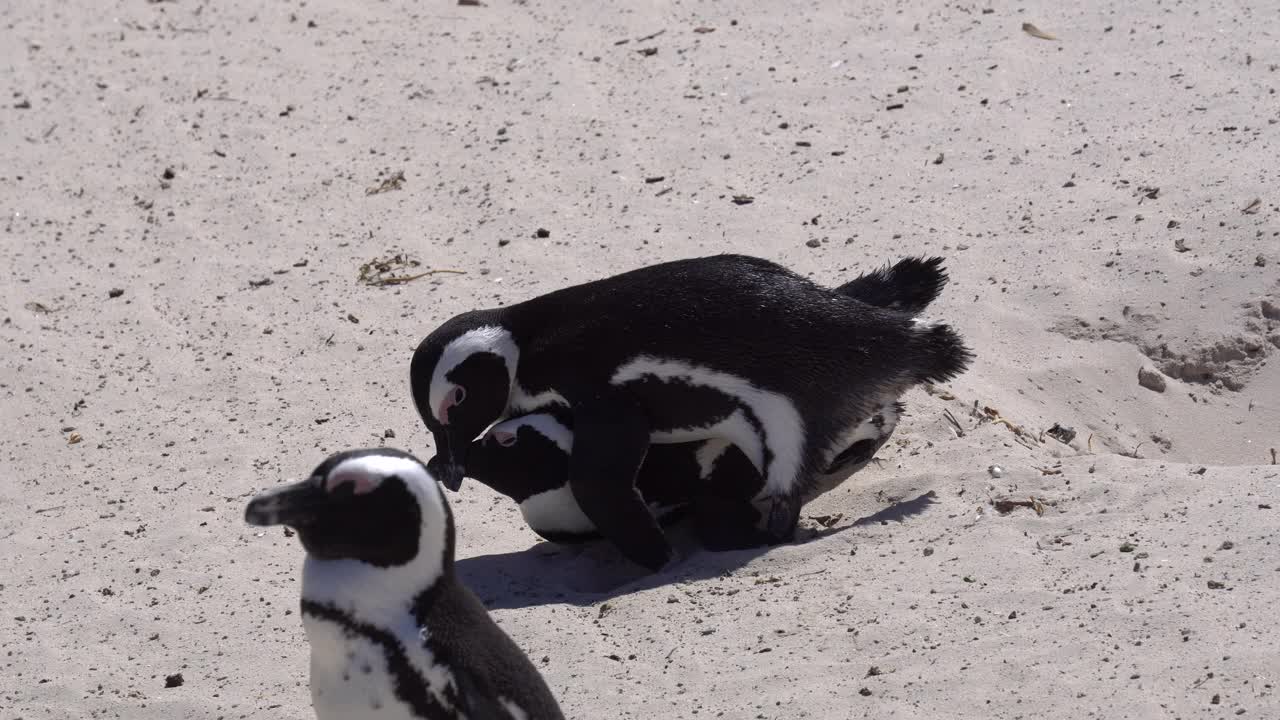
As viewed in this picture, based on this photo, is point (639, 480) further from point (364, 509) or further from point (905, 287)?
point (364, 509)

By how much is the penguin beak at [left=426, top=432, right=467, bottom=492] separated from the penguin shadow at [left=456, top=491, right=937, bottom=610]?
0.24 meters

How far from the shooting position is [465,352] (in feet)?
15.2

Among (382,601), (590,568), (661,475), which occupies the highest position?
(382,601)

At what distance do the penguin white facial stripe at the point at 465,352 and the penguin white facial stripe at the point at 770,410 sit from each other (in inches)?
13.6

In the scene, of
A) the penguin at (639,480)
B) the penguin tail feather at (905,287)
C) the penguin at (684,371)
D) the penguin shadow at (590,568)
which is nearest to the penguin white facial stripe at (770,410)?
the penguin at (684,371)

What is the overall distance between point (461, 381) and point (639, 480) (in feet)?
1.96

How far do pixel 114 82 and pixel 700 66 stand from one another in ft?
9.41

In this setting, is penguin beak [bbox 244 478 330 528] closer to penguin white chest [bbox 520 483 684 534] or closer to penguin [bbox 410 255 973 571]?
penguin [bbox 410 255 973 571]

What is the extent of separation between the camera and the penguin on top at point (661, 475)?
4.66 metres

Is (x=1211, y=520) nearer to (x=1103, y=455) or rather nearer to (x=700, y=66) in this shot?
(x=1103, y=455)

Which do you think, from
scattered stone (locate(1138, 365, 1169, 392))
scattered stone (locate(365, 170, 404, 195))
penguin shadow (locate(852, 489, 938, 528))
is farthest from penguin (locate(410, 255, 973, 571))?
scattered stone (locate(365, 170, 404, 195))

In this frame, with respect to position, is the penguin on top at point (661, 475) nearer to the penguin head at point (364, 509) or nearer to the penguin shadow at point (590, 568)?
the penguin shadow at point (590, 568)

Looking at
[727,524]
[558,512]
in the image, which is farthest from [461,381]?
[727,524]

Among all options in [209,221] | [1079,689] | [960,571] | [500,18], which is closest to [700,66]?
[500,18]
